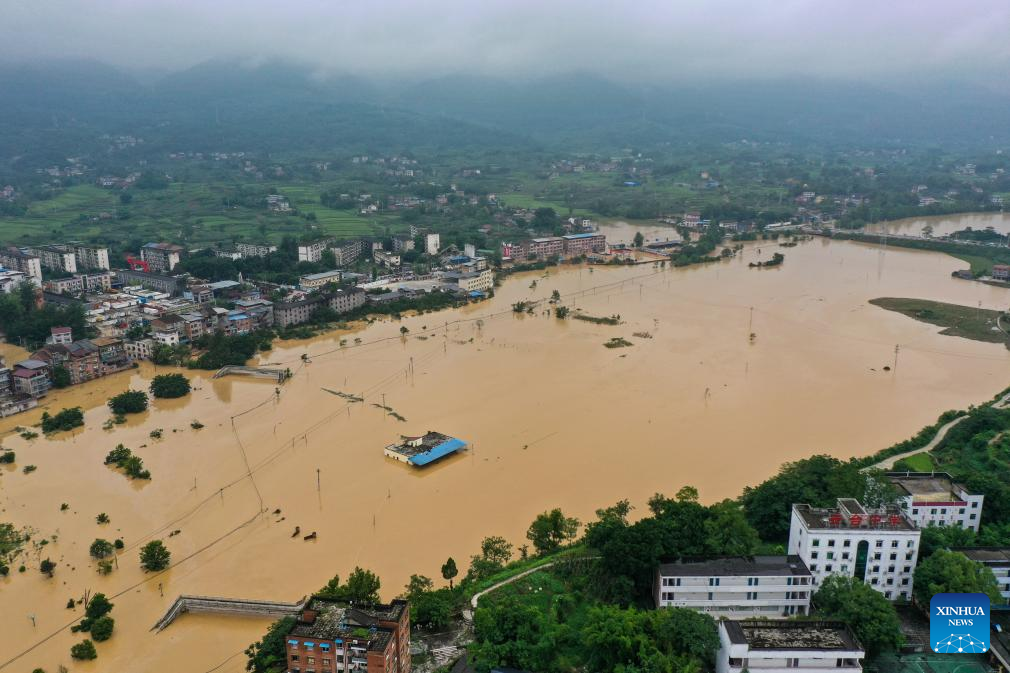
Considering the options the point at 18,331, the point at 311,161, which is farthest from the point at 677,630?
the point at 311,161

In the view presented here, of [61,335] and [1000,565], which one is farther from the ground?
[1000,565]

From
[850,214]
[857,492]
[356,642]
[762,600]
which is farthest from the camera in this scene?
[850,214]

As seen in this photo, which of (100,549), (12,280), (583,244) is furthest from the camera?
(583,244)

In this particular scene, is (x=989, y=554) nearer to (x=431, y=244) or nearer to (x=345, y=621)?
(x=345, y=621)

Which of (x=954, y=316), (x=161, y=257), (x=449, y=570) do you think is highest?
(x=161, y=257)

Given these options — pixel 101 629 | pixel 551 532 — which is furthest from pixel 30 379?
pixel 551 532

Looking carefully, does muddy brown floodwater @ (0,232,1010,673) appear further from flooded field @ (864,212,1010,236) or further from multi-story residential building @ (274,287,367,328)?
flooded field @ (864,212,1010,236)

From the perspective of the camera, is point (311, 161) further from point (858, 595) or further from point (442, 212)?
point (858, 595)
